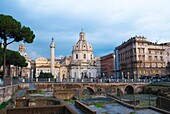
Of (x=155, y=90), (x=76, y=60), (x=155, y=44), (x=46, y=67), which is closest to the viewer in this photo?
(x=155, y=90)

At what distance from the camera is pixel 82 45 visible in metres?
101

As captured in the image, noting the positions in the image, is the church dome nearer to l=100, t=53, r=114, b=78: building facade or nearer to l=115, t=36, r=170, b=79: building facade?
l=100, t=53, r=114, b=78: building facade

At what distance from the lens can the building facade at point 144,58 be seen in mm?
73238

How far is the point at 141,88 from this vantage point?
5672cm

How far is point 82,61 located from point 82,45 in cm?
831

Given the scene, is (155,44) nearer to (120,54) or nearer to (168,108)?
(120,54)

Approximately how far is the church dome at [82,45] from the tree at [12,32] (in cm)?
7052

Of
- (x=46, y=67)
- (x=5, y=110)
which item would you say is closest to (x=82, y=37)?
(x=46, y=67)

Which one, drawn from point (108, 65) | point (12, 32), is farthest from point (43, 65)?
point (12, 32)

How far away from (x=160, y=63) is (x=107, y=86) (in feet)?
109

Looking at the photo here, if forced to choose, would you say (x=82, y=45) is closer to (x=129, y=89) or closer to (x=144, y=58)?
(x=144, y=58)

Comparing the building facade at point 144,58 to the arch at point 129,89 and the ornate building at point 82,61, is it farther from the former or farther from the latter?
the ornate building at point 82,61

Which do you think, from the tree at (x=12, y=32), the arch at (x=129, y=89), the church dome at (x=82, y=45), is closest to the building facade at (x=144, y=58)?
the arch at (x=129, y=89)

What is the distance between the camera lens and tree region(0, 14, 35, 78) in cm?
2522
